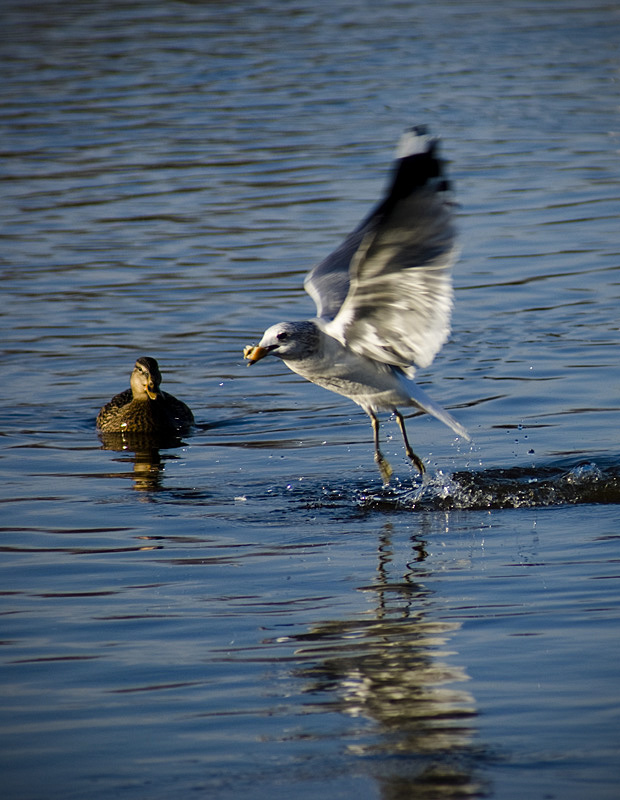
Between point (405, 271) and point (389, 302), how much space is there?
341 millimetres

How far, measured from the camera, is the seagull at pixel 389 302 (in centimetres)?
654

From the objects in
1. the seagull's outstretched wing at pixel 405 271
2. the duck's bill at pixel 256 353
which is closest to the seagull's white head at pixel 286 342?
the duck's bill at pixel 256 353

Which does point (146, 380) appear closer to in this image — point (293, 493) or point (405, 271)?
point (293, 493)

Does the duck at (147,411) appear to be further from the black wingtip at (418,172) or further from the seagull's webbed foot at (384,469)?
the black wingtip at (418,172)

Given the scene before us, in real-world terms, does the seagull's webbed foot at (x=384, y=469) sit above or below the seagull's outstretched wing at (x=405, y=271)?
below

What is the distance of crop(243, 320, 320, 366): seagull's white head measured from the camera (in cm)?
755

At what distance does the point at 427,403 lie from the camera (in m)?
7.81

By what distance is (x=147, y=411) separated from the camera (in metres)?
9.73

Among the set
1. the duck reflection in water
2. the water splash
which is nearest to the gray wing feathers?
the water splash

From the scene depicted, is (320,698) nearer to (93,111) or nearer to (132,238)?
(132,238)

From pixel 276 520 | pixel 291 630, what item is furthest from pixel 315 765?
pixel 276 520

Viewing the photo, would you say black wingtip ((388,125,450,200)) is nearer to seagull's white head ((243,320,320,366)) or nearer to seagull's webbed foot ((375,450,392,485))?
seagull's white head ((243,320,320,366))

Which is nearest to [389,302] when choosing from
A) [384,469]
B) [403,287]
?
[403,287]

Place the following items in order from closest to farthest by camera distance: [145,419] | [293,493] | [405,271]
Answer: [405,271]
[293,493]
[145,419]
